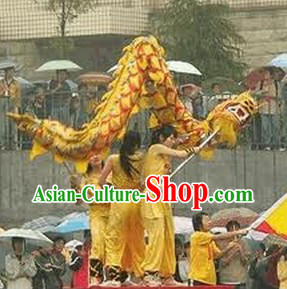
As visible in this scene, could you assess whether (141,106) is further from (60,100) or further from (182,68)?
(182,68)

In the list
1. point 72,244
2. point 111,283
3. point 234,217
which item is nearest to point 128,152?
point 111,283

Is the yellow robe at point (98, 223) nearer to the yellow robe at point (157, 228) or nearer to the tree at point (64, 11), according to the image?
the yellow robe at point (157, 228)

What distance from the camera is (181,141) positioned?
950 inches

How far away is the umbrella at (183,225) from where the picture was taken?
27.7 metres

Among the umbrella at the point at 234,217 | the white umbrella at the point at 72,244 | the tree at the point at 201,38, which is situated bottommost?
the white umbrella at the point at 72,244

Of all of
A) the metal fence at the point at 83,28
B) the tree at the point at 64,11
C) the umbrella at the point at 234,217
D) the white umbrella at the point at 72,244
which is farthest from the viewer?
the metal fence at the point at 83,28

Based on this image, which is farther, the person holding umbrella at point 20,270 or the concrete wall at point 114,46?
the concrete wall at point 114,46

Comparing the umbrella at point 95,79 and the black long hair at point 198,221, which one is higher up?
the umbrella at point 95,79

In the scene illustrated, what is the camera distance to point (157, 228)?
23.3m

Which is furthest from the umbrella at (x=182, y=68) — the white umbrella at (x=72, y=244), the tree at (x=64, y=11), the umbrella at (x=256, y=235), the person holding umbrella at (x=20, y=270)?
the person holding umbrella at (x=20, y=270)

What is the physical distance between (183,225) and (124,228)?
457 centimetres

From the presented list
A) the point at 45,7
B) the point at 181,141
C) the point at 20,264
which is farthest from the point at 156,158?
the point at 45,7

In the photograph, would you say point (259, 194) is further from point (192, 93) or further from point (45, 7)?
point (45, 7)

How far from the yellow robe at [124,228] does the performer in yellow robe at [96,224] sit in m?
0.20
